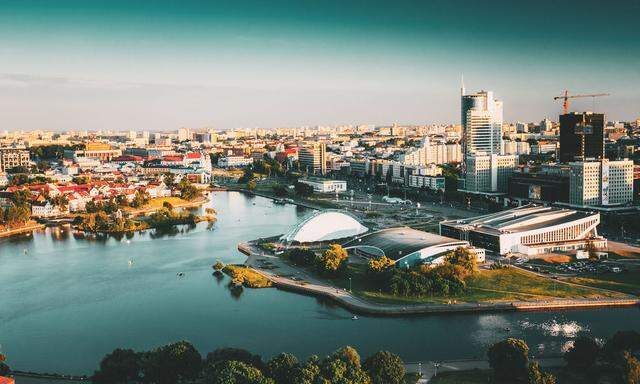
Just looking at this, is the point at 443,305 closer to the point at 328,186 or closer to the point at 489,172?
the point at 489,172

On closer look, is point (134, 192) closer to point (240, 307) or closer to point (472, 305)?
point (240, 307)

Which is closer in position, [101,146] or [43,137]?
[101,146]

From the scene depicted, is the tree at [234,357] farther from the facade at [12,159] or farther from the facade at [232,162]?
the facade at [232,162]

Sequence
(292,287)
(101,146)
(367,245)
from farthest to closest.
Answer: (101,146), (367,245), (292,287)

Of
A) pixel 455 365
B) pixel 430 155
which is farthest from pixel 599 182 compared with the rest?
pixel 430 155

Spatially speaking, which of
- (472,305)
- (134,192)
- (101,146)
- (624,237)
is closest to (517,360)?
(472,305)
